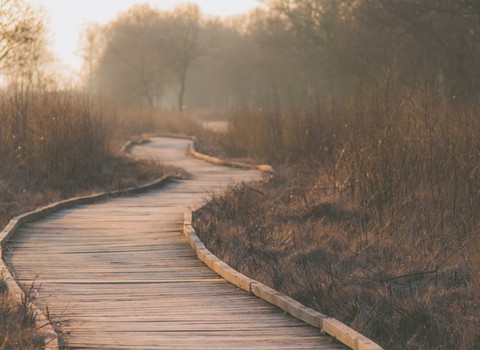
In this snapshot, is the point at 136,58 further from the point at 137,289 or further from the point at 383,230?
the point at 137,289

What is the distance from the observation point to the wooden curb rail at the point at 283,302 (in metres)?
5.04

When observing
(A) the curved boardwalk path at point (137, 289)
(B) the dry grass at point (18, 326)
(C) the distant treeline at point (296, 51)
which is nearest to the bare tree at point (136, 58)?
(C) the distant treeline at point (296, 51)

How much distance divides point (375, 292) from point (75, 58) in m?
58.9

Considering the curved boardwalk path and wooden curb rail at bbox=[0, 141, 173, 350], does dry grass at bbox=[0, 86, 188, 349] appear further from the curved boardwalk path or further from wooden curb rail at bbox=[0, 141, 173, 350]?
the curved boardwalk path

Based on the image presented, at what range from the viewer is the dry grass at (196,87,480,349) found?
6051 millimetres

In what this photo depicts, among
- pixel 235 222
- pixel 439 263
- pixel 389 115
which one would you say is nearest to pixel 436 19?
pixel 389 115

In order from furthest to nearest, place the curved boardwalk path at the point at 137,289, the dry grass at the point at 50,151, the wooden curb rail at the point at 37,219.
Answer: the dry grass at the point at 50,151, the curved boardwalk path at the point at 137,289, the wooden curb rail at the point at 37,219

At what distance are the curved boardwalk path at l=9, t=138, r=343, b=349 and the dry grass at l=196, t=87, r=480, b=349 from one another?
0.43 meters

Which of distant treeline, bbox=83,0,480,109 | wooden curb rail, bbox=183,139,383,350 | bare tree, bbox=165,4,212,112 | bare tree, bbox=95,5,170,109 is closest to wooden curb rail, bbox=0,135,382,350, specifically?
wooden curb rail, bbox=183,139,383,350

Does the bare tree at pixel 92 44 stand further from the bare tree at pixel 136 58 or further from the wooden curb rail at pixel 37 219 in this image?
the wooden curb rail at pixel 37 219

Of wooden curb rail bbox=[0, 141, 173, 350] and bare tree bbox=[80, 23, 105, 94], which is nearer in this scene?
wooden curb rail bbox=[0, 141, 173, 350]

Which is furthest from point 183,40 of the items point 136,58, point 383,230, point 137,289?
point 137,289

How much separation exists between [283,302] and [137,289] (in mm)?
1291

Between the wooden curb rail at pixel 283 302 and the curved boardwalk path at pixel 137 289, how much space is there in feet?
0.18
